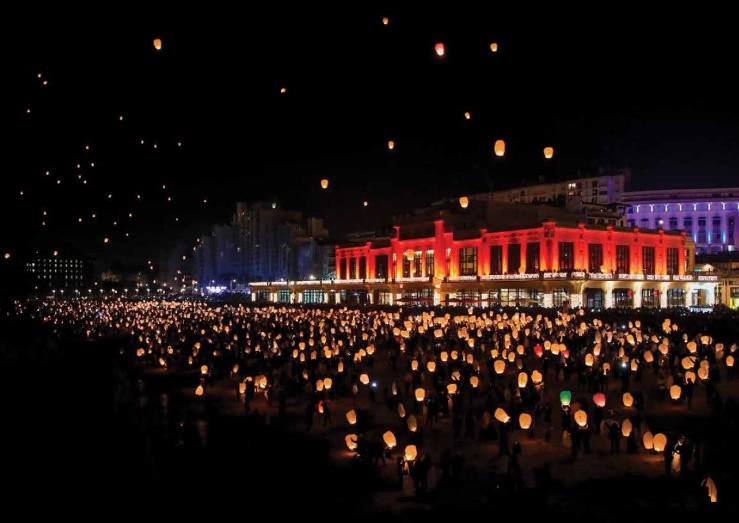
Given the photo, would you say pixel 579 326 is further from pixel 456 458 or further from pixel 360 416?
pixel 456 458

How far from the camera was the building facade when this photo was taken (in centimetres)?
4484

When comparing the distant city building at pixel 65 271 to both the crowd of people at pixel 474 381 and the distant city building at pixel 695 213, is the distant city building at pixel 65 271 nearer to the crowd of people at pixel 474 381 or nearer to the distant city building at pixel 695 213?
the distant city building at pixel 695 213

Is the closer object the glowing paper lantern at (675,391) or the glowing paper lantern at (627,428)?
the glowing paper lantern at (627,428)

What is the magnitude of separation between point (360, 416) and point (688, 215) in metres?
64.4

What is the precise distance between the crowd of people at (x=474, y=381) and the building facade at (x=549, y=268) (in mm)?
12961

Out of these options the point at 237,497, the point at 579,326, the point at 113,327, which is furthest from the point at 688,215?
the point at 237,497

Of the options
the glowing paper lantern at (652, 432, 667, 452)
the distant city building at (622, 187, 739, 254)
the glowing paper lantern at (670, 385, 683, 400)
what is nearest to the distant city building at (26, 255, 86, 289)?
the distant city building at (622, 187, 739, 254)

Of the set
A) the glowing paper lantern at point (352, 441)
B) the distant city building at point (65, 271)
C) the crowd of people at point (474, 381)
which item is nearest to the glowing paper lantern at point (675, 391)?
the crowd of people at point (474, 381)

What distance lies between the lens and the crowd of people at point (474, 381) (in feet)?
40.2

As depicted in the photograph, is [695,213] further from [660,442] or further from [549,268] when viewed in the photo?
[660,442]

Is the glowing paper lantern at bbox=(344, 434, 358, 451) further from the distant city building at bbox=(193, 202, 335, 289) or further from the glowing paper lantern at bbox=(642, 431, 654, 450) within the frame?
the distant city building at bbox=(193, 202, 335, 289)

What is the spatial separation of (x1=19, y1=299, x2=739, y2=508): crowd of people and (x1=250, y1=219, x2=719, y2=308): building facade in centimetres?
1296

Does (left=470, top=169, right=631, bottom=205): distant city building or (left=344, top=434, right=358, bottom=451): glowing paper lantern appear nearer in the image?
(left=344, top=434, right=358, bottom=451): glowing paper lantern

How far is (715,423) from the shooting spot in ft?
43.7
